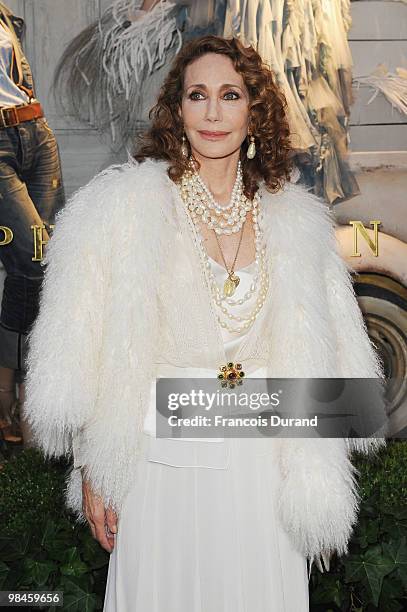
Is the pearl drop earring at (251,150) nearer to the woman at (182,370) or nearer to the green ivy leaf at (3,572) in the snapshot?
the woman at (182,370)

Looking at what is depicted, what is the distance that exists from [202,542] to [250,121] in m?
Answer: 0.81

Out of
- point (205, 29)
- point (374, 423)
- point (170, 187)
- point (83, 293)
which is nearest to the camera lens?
point (83, 293)

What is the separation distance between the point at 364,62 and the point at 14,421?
1632mm

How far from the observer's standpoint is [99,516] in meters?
1.44

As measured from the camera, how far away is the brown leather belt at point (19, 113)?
2.50 meters

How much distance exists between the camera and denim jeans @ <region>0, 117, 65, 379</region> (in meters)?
2.54

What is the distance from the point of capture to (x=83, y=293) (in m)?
1.40

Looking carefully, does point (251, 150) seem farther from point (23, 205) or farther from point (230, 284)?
point (23, 205)

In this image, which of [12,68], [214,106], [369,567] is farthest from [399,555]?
[12,68]

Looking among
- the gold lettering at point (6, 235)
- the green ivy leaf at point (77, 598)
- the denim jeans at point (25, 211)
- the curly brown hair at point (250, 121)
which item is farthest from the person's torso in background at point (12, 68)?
the green ivy leaf at point (77, 598)

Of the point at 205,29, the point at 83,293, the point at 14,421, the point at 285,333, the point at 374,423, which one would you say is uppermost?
the point at 205,29

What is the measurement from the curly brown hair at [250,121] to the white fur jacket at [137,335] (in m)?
0.07

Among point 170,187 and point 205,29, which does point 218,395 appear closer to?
point 170,187

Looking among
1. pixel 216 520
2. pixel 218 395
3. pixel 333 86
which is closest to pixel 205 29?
pixel 333 86
